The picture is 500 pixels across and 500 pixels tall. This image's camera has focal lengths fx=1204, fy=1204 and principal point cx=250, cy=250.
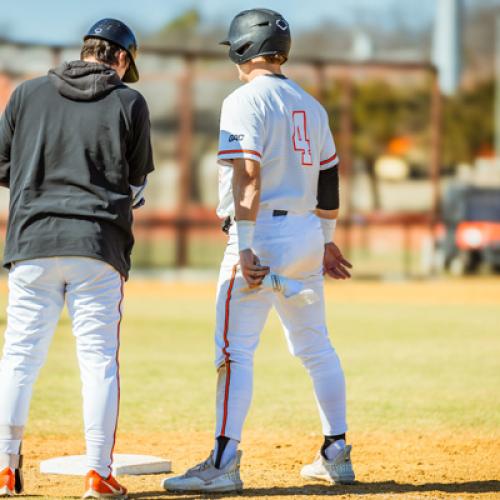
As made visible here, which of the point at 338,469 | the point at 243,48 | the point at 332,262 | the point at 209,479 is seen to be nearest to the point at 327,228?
the point at 332,262

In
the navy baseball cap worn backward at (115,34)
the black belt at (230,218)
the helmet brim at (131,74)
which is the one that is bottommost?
the black belt at (230,218)

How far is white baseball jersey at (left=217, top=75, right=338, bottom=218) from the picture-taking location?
545 cm

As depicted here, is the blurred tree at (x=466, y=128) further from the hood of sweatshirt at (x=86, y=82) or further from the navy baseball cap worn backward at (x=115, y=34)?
the hood of sweatshirt at (x=86, y=82)

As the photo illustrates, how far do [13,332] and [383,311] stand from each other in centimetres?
1283

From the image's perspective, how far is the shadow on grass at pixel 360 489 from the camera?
5488mm

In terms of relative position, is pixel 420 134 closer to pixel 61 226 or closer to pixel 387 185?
pixel 387 185

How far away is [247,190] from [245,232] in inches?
7.5

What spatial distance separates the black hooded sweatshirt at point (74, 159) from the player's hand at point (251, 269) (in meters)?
0.55

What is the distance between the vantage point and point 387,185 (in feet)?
129

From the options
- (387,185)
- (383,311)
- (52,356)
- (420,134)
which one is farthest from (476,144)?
(52,356)

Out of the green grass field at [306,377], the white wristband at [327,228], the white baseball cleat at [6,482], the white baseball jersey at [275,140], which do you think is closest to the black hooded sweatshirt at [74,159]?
the white baseball jersey at [275,140]

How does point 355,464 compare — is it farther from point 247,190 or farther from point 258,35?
point 258,35

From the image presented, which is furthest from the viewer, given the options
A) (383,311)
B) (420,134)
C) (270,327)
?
(420,134)

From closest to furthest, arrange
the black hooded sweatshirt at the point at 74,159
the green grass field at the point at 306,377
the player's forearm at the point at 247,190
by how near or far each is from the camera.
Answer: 1. the black hooded sweatshirt at the point at 74,159
2. the player's forearm at the point at 247,190
3. the green grass field at the point at 306,377
